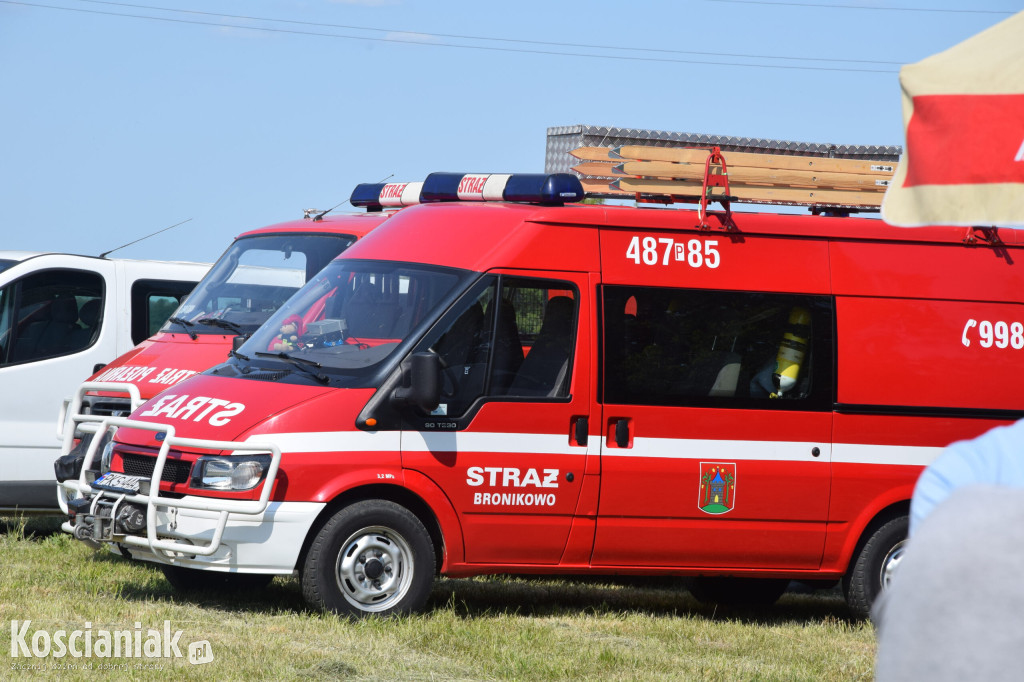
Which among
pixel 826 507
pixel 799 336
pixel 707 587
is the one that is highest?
pixel 799 336

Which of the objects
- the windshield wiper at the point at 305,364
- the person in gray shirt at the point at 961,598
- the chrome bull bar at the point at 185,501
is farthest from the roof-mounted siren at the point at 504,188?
the person in gray shirt at the point at 961,598

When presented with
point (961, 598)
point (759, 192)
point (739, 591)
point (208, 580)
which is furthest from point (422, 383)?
point (961, 598)

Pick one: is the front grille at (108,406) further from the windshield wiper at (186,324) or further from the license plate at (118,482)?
the license plate at (118,482)

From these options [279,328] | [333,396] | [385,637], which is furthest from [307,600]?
[279,328]

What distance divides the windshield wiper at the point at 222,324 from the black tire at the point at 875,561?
4567 millimetres

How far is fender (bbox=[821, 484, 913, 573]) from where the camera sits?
787cm

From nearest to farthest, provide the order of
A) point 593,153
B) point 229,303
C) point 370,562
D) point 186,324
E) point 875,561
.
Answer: point 370,562, point 875,561, point 593,153, point 186,324, point 229,303

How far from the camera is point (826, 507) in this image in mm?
7824

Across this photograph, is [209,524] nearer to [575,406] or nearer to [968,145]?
[575,406]

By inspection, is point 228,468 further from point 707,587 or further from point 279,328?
point 707,587

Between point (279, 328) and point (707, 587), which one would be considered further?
point (707, 587)

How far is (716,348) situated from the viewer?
7.80 metres

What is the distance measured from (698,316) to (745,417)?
650 mm

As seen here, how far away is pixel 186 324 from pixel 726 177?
4211mm
